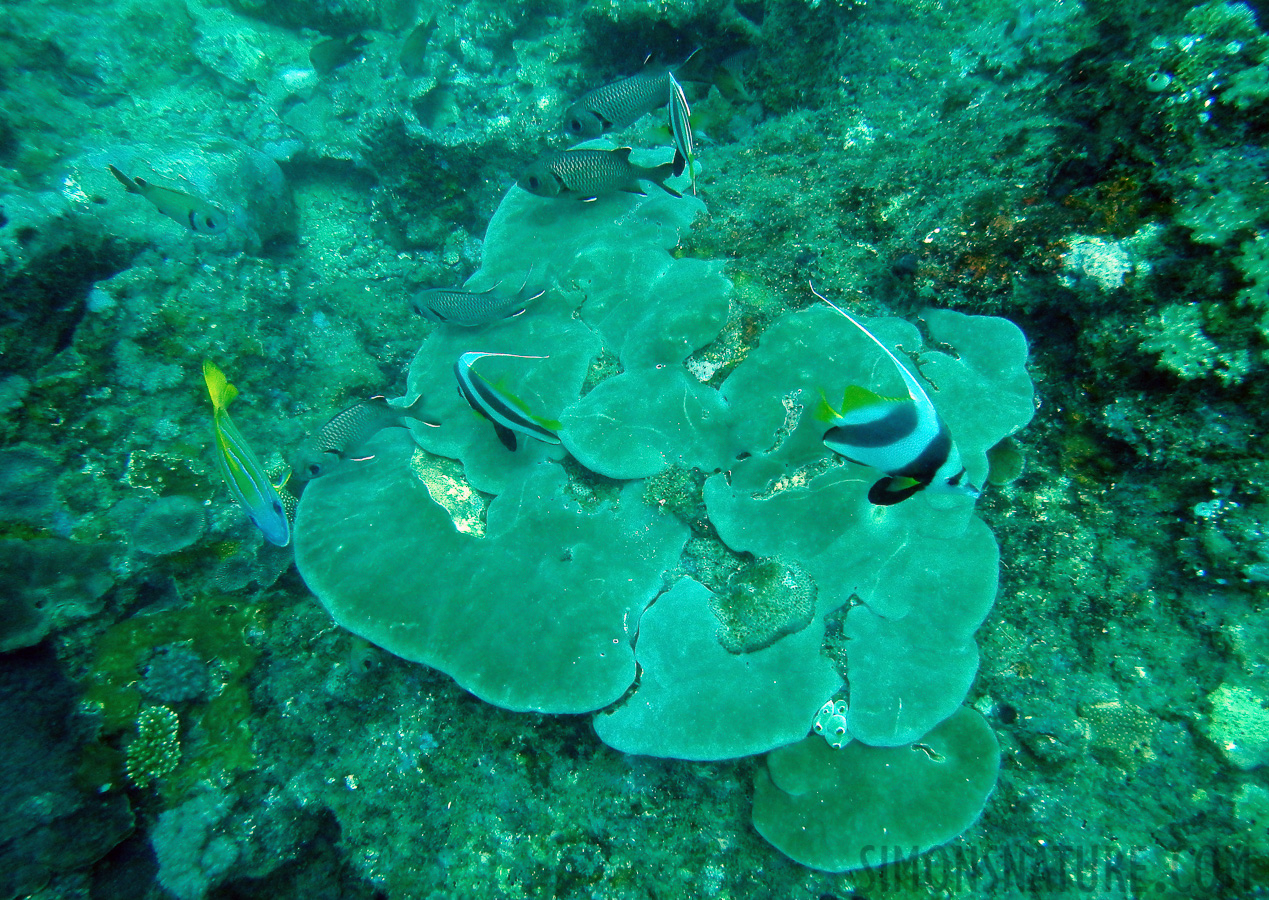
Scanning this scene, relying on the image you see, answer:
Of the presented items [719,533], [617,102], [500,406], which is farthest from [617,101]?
[719,533]

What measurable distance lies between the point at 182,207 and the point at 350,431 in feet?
8.46

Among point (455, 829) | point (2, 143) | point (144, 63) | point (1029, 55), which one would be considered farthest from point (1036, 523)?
point (144, 63)

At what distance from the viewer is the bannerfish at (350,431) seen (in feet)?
10.2

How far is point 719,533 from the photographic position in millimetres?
2611

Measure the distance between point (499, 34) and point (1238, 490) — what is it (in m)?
8.44

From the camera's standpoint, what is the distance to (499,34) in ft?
21.9

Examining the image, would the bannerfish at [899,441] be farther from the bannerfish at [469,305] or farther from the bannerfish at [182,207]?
the bannerfish at [182,207]

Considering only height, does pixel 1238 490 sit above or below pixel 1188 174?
below

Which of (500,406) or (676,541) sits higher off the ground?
(500,406)

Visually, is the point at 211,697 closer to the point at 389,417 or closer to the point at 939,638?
the point at 389,417

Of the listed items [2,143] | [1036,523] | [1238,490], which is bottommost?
[1036,523]

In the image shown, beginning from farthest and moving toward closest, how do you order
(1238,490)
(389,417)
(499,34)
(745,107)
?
(499,34)
(745,107)
(389,417)
(1238,490)

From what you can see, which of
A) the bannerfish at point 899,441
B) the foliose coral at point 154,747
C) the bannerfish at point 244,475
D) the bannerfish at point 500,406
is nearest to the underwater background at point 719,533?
the foliose coral at point 154,747

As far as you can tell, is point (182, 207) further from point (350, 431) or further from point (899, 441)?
point (899, 441)
